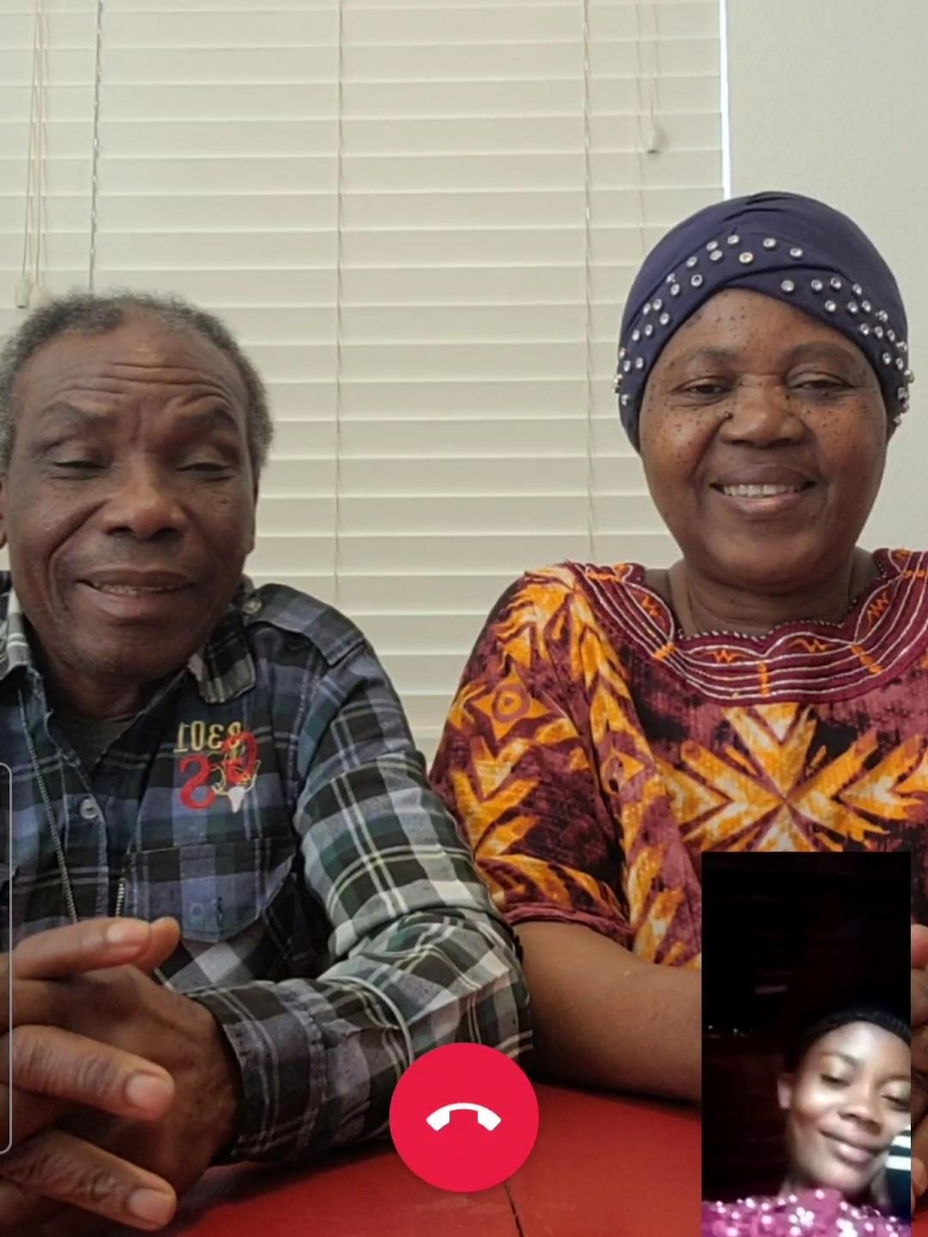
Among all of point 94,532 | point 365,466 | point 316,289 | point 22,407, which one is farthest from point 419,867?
point 316,289

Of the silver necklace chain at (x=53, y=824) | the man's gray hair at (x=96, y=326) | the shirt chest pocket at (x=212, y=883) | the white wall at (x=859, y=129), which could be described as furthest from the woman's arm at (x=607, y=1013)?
the white wall at (x=859, y=129)

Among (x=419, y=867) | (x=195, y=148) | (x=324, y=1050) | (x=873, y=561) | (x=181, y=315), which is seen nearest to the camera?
(x=324, y=1050)

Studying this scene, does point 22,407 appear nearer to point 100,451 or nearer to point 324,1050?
point 100,451

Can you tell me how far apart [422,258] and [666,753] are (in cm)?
75

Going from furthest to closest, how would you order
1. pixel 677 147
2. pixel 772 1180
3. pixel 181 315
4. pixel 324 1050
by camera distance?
pixel 677 147, pixel 181 315, pixel 324 1050, pixel 772 1180

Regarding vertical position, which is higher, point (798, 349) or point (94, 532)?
point (798, 349)

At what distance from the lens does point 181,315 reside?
1.01 meters

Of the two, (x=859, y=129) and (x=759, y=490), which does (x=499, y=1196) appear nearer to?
(x=759, y=490)

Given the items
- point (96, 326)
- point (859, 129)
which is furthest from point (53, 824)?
point (859, 129)

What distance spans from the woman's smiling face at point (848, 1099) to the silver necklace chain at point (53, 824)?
16.8 inches

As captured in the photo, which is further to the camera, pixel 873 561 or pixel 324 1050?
pixel 873 561

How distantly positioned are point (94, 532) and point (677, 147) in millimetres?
991

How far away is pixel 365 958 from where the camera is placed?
84 centimetres

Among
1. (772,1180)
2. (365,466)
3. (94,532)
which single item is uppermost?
(365,466)
